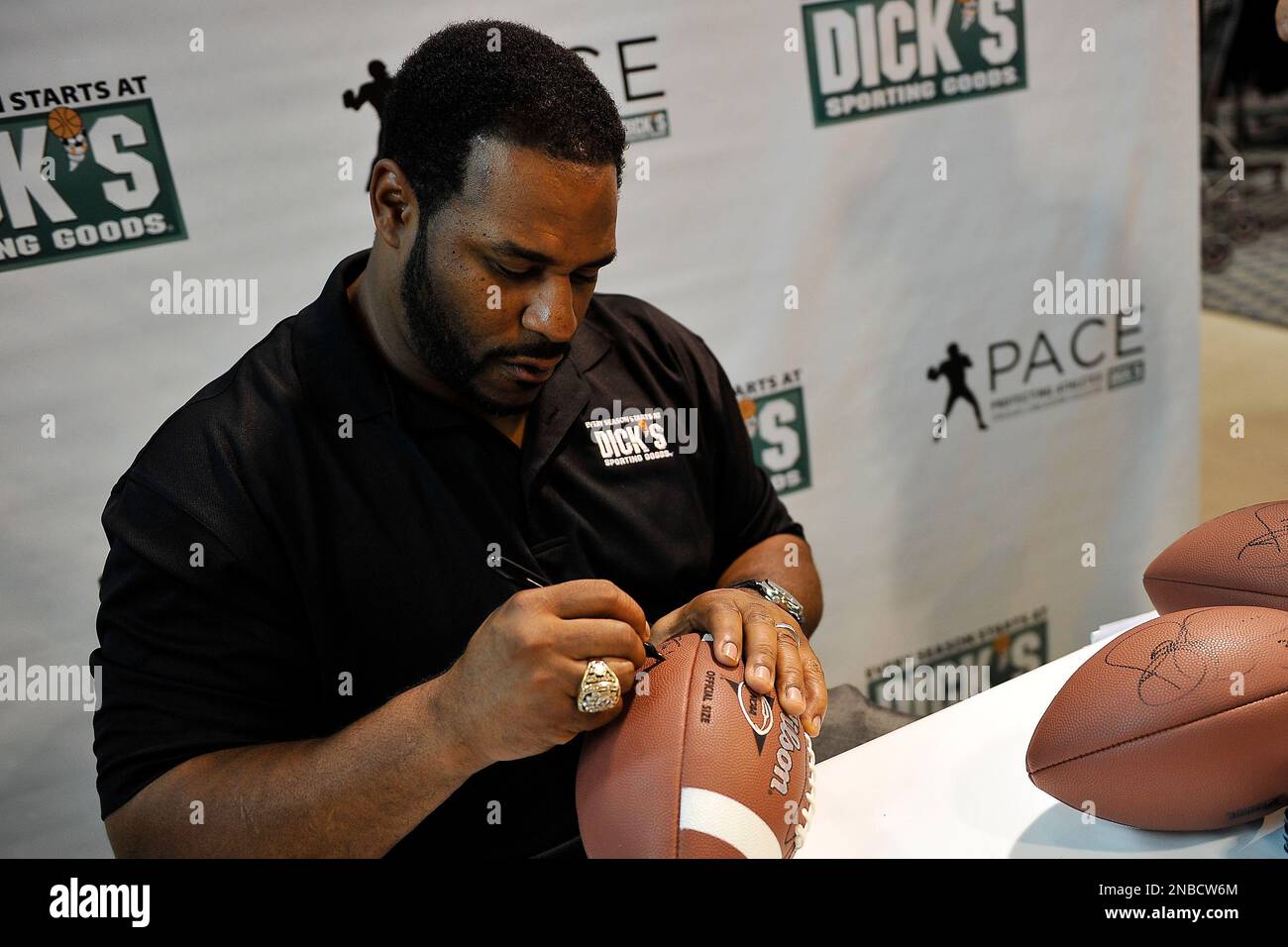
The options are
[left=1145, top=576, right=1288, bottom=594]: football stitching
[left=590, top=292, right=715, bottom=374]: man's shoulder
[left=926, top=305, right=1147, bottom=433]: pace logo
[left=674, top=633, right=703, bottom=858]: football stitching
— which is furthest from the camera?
[left=926, top=305, right=1147, bottom=433]: pace logo

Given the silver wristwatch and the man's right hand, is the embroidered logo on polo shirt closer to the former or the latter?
the silver wristwatch

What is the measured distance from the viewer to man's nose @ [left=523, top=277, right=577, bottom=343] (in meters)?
1.03

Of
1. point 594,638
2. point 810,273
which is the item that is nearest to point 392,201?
point 594,638

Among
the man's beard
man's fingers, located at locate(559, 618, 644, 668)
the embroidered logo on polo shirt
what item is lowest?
man's fingers, located at locate(559, 618, 644, 668)

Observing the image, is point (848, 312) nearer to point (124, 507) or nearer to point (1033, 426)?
point (1033, 426)

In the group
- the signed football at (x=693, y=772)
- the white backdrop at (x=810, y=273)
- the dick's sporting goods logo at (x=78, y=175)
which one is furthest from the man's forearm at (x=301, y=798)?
the dick's sporting goods logo at (x=78, y=175)

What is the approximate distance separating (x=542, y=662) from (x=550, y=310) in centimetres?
37

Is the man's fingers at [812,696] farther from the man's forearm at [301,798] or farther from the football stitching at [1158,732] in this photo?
the man's forearm at [301,798]

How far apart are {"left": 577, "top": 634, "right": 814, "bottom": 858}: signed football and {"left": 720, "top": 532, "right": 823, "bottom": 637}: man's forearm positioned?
0.43 metres

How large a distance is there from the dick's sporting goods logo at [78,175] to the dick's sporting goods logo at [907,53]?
110 cm

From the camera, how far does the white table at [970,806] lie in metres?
0.91

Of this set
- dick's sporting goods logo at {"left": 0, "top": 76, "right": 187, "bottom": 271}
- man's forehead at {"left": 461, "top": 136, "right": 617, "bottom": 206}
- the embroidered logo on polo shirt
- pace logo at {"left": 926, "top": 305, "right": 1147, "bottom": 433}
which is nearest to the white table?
the embroidered logo on polo shirt

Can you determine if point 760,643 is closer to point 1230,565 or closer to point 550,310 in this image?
point 550,310

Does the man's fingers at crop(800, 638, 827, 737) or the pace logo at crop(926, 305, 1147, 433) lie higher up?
the pace logo at crop(926, 305, 1147, 433)
